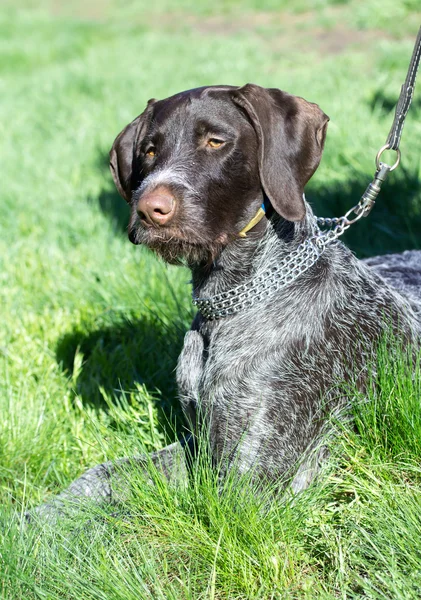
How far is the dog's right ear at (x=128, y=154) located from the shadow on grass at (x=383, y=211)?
2.24m

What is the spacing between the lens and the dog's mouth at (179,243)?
2.77 metres

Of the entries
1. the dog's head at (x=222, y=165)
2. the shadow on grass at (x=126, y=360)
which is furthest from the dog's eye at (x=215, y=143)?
the shadow on grass at (x=126, y=360)

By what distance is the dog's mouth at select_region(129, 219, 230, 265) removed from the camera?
277cm

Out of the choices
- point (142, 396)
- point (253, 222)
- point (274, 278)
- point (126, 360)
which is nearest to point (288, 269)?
point (274, 278)

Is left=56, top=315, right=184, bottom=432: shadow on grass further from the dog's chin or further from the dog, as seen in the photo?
the dog's chin

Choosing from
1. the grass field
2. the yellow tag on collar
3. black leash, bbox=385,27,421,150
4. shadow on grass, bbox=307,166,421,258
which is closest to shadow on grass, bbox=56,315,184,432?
the grass field

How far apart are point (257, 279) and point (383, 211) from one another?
280cm

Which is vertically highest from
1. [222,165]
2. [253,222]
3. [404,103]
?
[404,103]

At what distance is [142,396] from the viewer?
11.7 ft

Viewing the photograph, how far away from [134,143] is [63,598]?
188cm

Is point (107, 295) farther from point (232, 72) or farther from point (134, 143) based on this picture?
point (232, 72)

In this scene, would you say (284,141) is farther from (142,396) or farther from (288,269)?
(142,396)

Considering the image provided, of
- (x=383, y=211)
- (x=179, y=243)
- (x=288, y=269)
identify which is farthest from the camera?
(x=383, y=211)

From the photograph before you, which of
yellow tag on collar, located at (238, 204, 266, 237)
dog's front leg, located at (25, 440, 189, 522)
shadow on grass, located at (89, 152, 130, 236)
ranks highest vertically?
yellow tag on collar, located at (238, 204, 266, 237)
